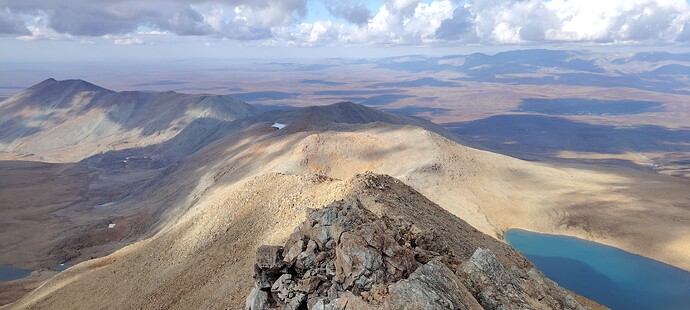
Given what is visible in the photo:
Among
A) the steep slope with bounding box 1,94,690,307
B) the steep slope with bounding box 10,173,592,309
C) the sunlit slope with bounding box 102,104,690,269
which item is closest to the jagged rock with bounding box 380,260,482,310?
the steep slope with bounding box 10,173,592,309

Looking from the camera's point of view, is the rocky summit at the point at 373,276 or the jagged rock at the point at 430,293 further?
the rocky summit at the point at 373,276

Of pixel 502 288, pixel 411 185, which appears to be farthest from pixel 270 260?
pixel 411 185

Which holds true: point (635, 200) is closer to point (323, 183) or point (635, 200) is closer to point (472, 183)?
point (472, 183)

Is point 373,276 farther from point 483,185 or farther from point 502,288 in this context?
point 483,185

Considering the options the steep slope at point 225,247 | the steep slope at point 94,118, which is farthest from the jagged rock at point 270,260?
the steep slope at point 94,118

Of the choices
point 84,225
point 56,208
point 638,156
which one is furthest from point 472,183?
point 638,156

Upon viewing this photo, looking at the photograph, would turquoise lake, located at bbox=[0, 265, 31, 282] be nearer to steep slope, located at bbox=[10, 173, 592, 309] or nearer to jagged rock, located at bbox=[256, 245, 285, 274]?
steep slope, located at bbox=[10, 173, 592, 309]

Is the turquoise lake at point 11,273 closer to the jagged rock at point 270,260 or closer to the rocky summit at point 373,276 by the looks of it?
the rocky summit at point 373,276
